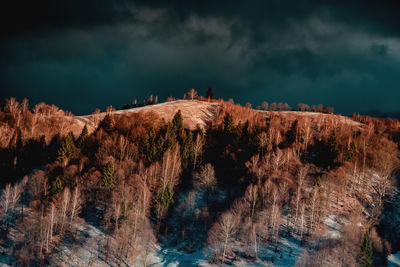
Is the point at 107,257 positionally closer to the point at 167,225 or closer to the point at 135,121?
the point at 167,225

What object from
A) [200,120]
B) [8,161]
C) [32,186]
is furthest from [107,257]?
[200,120]

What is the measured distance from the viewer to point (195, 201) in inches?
2726

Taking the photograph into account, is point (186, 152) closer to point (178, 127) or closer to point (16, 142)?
point (178, 127)

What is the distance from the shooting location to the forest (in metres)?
50.3

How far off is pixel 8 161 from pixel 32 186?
18.9 m

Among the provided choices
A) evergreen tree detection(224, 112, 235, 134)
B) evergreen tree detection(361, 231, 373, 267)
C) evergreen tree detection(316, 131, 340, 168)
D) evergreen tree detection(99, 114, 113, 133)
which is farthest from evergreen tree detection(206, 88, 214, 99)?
Answer: evergreen tree detection(361, 231, 373, 267)

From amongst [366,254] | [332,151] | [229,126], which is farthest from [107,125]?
[366,254]

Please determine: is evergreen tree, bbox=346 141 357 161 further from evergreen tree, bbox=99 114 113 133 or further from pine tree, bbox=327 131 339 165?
evergreen tree, bbox=99 114 113 133

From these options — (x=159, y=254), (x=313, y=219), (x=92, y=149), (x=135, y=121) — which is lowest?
(x=159, y=254)

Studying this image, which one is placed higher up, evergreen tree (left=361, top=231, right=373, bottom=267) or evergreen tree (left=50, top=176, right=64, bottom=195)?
evergreen tree (left=50, top=176, right=64, bottom=195)

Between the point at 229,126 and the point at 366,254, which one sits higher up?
the point at 229,126

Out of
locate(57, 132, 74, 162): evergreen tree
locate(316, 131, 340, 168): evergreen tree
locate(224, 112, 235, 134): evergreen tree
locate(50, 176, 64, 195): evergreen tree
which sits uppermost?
locate(224, 112, 235, 134): evergreen tree

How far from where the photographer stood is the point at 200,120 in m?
134

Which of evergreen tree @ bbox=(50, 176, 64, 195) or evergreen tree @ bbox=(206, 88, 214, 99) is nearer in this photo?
evergreen tree @ bbox=(50, 176, 64, 195)
